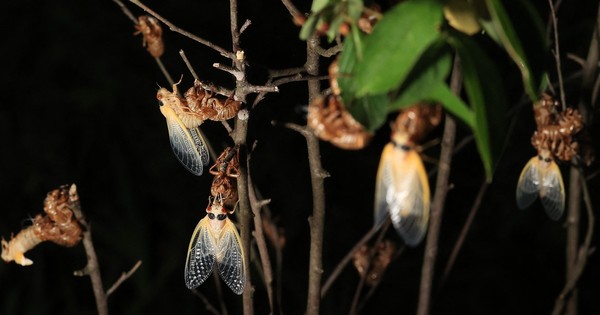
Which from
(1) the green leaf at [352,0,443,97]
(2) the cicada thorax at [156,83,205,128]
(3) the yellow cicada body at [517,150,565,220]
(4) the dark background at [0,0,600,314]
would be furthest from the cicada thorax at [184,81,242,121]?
(4) the dark background at [0,0,600,314]

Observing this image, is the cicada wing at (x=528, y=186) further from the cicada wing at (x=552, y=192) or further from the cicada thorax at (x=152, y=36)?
the cicada thorax at (x=152, y=36)

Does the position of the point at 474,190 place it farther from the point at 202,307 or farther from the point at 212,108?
the point at 212,108

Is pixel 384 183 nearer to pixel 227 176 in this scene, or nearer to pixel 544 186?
pixel 227 176

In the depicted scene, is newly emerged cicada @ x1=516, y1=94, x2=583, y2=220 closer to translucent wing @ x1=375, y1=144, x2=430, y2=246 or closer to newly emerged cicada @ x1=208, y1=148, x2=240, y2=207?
translucent wing @ x1=375, y1=144, x2=430, y2=246

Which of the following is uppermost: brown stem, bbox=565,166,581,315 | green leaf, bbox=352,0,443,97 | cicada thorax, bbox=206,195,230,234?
green leaf, bbox=352,0,443,97

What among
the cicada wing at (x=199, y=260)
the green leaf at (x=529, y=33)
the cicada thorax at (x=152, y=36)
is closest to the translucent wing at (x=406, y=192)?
the green leaf at (x=529, y=33)

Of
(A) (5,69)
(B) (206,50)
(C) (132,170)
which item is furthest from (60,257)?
(B) (206,50)
